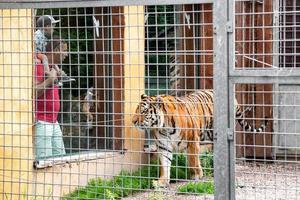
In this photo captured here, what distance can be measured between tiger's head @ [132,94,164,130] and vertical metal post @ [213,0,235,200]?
11.0ft

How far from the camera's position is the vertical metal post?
4188 mm

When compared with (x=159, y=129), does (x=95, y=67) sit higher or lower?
higher

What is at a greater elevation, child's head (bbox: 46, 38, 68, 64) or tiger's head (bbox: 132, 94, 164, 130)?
child's head (bbox: 46, 38, 68, 64)

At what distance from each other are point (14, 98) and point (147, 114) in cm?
217

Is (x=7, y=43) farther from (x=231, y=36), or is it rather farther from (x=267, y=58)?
(x=267, y=58)

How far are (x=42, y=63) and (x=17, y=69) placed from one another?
0.40 metres

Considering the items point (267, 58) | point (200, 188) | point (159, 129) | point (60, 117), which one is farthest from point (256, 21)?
point (60, 117)

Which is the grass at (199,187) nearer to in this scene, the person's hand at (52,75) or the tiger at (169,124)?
the tiger at (169,124)

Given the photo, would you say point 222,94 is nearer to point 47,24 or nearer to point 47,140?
point 47,140

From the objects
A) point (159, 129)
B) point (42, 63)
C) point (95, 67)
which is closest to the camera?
point (42, 63)

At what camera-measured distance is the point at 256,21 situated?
9.94 meters

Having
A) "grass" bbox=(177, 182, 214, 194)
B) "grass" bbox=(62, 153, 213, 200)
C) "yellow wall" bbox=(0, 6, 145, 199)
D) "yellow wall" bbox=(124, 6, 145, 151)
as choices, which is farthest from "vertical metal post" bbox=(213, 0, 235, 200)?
"yellow wall" bbox=(124, 6, 145, 151)

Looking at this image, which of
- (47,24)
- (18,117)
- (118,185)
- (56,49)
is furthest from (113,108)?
(18,117)

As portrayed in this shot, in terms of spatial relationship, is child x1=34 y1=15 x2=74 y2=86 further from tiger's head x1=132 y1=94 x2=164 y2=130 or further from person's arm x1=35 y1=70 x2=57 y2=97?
tiger's head x1=132 y1=94 x2=164 y2=130
